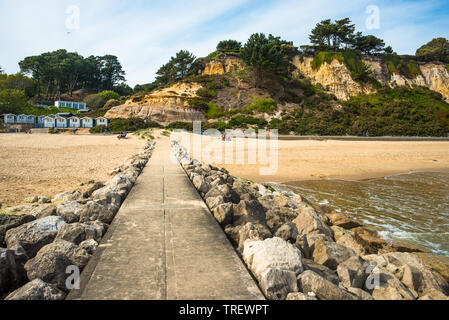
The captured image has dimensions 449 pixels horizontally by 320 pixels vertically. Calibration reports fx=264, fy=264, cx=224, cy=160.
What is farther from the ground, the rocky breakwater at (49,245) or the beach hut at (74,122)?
the beach hut at (74,122)

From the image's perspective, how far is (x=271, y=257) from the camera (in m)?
2.62

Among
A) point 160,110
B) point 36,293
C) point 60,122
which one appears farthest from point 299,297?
point 60,122

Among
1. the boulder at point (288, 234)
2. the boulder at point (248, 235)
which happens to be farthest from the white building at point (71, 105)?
the boulder at point (248, 235)

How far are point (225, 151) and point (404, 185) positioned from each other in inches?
477

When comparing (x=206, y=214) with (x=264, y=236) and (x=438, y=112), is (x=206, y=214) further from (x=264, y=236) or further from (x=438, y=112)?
(x=438, y=112)

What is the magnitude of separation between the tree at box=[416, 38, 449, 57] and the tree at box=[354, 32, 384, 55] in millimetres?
10697

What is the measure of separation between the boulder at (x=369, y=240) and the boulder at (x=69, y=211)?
199 inches

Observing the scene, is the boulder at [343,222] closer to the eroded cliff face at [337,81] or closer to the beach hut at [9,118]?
the eroded cliff face at [337,81]

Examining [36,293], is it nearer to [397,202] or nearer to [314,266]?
[314,266]

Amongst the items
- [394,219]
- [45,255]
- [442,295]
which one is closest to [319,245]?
[442,295]

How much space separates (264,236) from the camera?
3.42 meters

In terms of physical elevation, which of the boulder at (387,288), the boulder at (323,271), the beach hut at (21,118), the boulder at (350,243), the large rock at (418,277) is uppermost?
the beach hut at (21,118)

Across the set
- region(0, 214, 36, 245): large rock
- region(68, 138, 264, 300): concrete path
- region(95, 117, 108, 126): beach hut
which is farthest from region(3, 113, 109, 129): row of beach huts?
region(68, 138, 264, 300): concrete path

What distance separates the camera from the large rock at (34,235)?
304 cm
